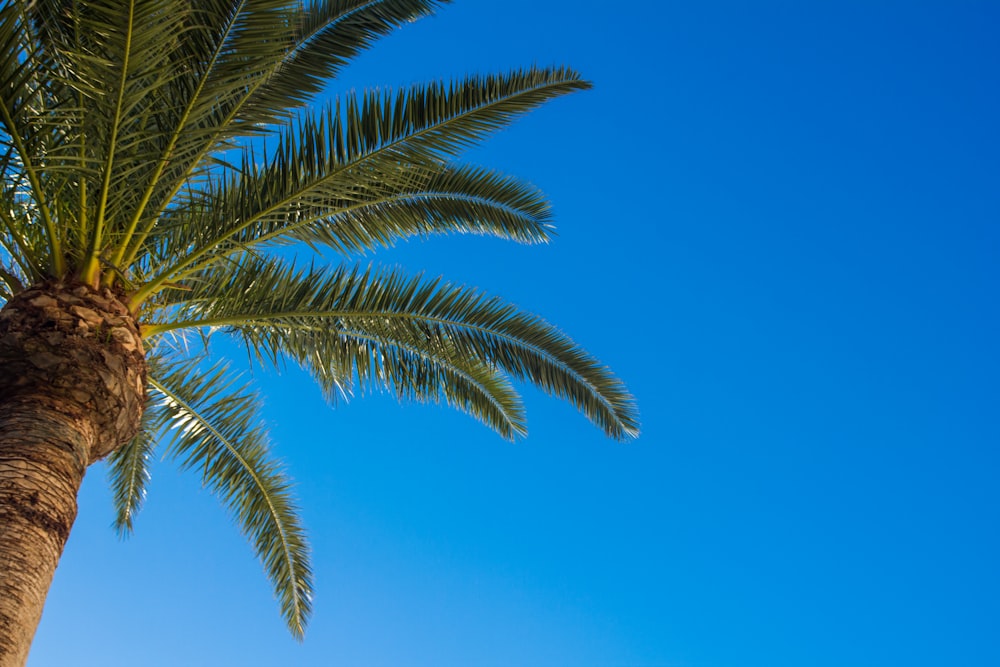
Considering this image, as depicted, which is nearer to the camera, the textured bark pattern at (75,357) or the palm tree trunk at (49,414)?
the palm tree trunk at (49,414)

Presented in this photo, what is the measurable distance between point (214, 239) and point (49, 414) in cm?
181

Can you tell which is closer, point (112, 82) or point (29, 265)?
point (112, 82)

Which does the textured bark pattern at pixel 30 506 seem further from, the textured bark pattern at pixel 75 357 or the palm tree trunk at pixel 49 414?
the textured bark pattern at pixel 75 357

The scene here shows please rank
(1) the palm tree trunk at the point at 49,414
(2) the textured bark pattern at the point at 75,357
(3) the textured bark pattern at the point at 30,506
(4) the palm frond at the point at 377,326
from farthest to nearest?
(4) the palm frond at the point at 377,326, (2) the textured bark pattern at the point at 75,357, (1) the palm tree trunk at the point at 49,414, (3) the textured bark pattern at the point at 30,506

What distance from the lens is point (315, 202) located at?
7270 millimetres

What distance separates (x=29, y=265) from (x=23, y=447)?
1.62 metres

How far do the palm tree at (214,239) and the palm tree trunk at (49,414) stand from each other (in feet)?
0.04

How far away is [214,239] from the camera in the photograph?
21.9ft

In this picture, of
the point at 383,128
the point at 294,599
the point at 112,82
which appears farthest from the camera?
the point at 294,599

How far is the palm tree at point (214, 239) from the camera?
5516 millimetres

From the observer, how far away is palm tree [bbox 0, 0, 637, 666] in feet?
18.1

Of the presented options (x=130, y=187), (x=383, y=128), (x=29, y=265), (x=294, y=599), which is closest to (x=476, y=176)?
(x=383, y=128)

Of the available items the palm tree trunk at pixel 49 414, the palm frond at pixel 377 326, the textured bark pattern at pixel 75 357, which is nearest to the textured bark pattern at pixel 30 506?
the palm tree trunk at pixel 49 414

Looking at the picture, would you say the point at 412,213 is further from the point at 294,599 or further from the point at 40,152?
the point at 294,599
